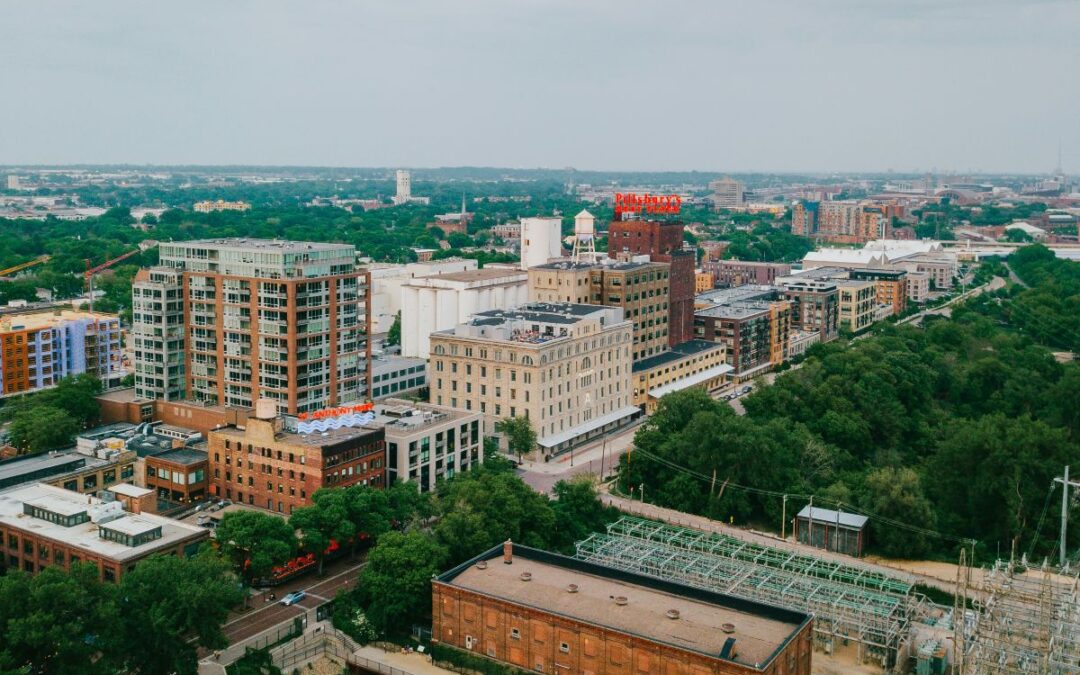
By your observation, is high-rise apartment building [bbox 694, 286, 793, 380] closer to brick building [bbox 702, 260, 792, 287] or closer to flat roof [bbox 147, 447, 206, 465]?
brick building [bbox 702, 260, 792, 287]

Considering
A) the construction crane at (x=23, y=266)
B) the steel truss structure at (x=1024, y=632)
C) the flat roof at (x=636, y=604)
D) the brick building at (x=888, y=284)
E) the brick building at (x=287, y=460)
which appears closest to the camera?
the steel truss structure at (x=1024, y=632)

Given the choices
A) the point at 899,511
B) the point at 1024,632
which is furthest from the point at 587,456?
the point at 1024,632

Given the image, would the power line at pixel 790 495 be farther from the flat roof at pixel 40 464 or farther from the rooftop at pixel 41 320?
the rooftop at pixel 41 320

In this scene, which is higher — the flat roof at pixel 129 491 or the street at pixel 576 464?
the flat roof at pixel 129 491

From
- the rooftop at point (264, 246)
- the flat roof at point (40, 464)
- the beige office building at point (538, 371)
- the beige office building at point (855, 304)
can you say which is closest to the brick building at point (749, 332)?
the beige office building at point (855, 304)

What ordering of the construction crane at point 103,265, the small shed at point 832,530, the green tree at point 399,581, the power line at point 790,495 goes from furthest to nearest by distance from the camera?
the construction crane at point 103,265 → the power line at point 790,495 → the small shed at point 832,530 → the green tree at point 399,581

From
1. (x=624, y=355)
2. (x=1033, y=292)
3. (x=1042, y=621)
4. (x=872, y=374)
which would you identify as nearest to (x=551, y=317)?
(x=624, y=355)

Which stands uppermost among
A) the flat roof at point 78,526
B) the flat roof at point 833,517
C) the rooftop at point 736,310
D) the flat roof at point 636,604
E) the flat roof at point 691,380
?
the rooftop at point 736,310
